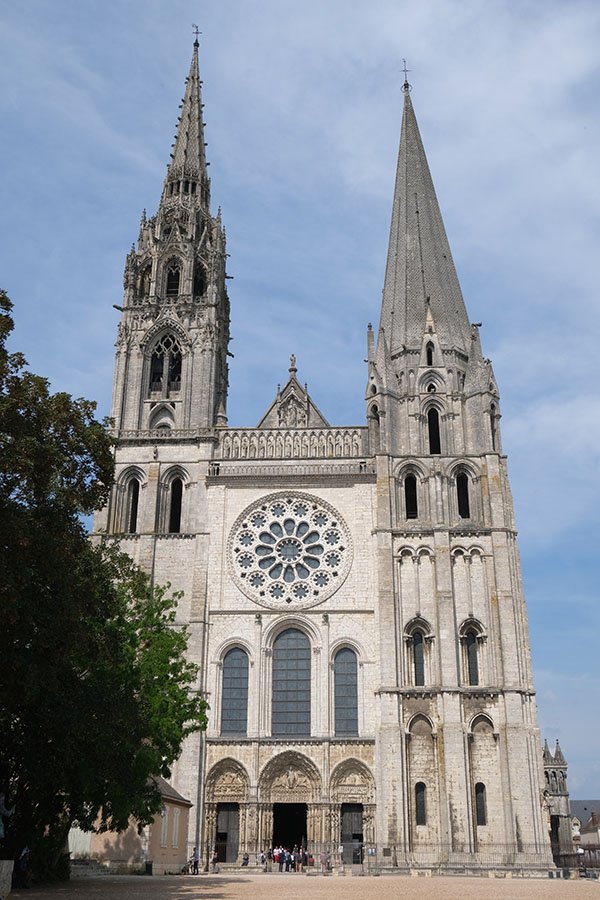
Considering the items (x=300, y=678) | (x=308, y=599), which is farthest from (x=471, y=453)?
(x=300, y=678)

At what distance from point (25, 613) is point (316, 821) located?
70.9 feet

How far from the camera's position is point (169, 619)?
2677 cm

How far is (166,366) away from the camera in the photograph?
138 feet

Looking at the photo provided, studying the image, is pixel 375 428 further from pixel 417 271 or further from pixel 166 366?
pixel 166 366

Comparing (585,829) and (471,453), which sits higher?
(471,453)

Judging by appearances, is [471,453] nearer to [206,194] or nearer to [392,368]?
[392,368]

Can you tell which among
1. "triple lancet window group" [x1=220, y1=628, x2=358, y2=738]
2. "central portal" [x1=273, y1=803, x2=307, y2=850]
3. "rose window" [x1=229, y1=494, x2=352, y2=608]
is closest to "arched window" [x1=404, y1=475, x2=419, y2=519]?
"rose window" [x1=229, y1=494, x2=352, y2=608]

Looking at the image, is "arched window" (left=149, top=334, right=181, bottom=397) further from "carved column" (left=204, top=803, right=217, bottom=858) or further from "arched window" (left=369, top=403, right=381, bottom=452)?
"carved column" (left=204, top=803, right=217, bottom=858)

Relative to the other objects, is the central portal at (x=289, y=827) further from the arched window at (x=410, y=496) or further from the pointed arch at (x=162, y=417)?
the pointed arch at (x=162, y=417)

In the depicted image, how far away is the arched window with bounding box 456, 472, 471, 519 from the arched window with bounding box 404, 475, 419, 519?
6.02ft

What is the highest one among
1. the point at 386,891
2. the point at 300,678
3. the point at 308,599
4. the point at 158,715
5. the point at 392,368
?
the point at 392,368

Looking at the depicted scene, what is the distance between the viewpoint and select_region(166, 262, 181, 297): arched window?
45062mm

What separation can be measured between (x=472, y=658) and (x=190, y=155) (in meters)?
30.9

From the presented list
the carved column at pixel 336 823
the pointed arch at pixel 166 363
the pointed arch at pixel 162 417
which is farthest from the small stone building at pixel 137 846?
the pointed arch at pixel 166 363
